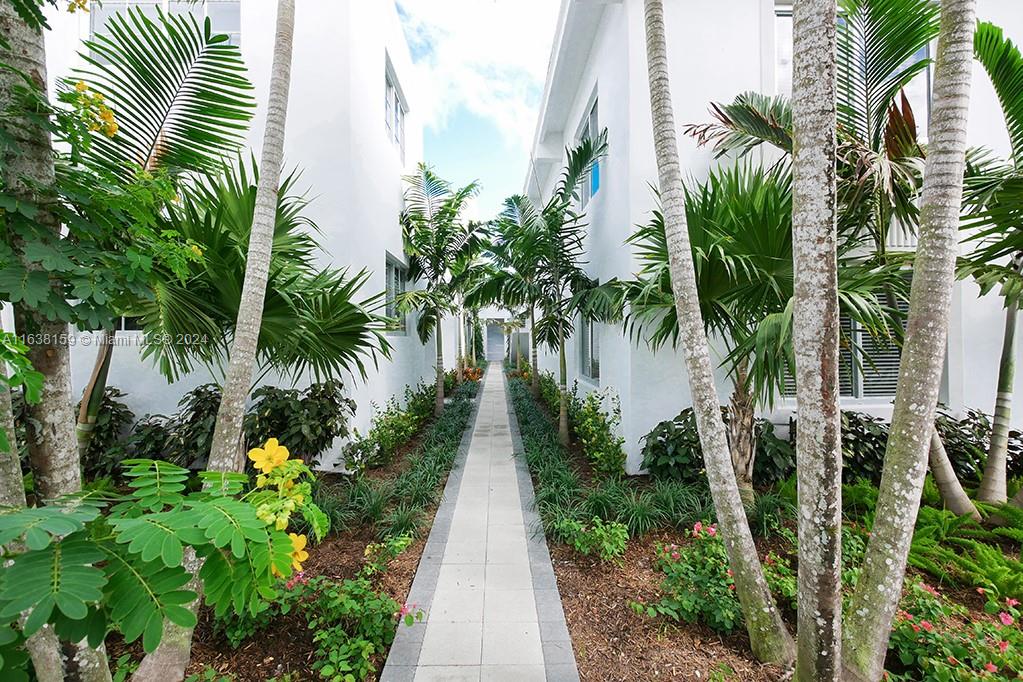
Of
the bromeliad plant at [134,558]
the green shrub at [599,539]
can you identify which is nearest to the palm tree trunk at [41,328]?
the bromeliad plant at [134,558]

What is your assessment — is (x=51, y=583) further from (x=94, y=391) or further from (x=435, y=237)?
(x=435, y=237)

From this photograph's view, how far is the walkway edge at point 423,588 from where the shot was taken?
8.66 ft

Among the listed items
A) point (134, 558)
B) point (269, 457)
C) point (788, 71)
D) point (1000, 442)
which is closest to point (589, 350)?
point (788, 71)

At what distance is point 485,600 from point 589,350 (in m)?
6.31

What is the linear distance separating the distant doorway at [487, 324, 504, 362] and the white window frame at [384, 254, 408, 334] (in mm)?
24613

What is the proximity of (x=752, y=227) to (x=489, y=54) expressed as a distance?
4275mm

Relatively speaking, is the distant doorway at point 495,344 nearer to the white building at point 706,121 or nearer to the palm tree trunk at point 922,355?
the white building at point 706,121

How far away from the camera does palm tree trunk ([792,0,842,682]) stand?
205 cm

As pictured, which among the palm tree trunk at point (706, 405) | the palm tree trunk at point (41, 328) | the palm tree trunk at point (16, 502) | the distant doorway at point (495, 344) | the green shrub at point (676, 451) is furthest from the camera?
the distant doorway at point (495, 344)

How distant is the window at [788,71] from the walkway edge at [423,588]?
6551mm

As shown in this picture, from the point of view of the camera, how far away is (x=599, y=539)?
3.78m

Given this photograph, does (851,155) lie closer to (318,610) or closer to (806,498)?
(806,498)

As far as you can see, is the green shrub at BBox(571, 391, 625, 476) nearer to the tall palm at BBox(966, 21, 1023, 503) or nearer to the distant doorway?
the tall palm at BBox(966, 21, 1023, 503)

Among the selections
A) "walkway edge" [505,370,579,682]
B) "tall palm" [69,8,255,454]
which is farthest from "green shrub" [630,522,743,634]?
"tall palm" [69,8,255,454]
